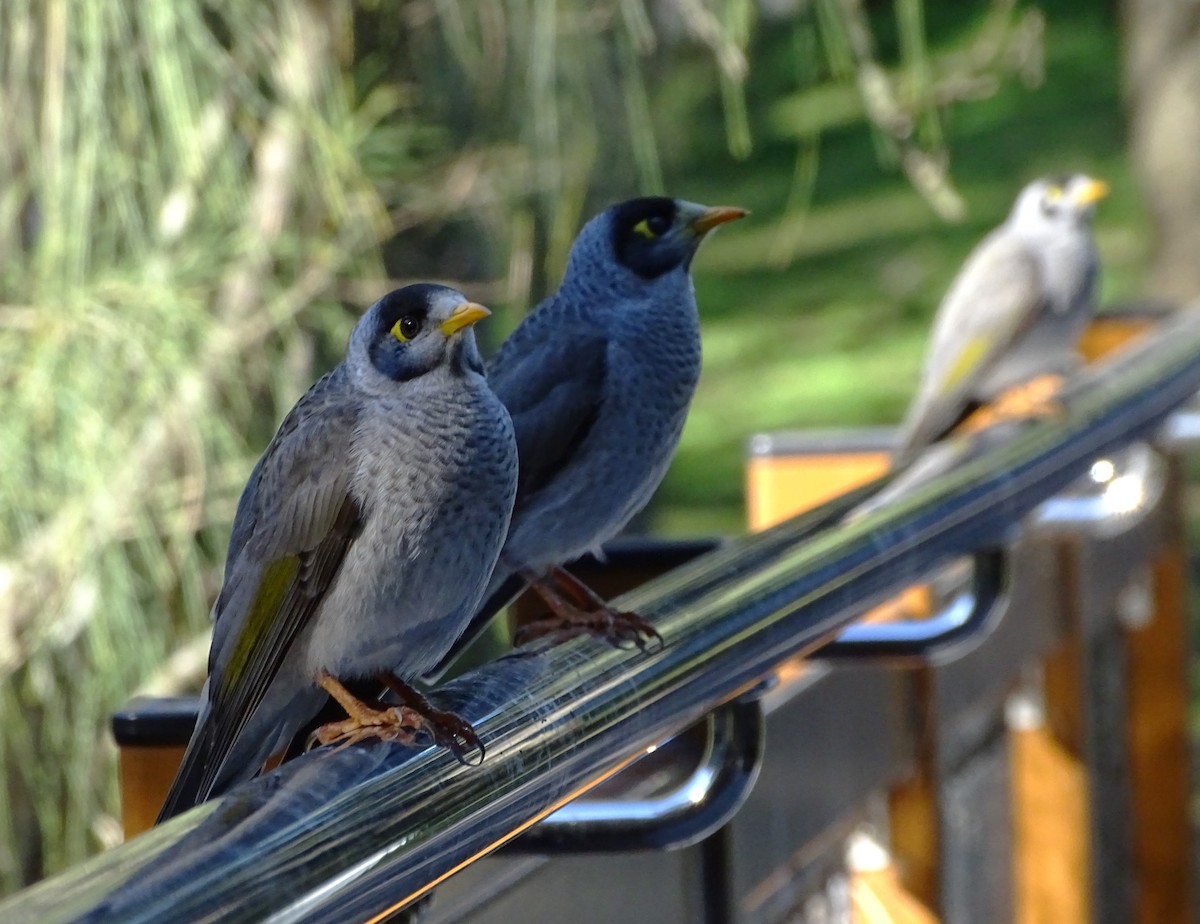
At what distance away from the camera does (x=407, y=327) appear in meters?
0.39

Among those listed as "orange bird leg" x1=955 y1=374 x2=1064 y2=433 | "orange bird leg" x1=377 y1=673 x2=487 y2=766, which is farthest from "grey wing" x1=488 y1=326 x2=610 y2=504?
"orange bird leg" x1=955 y1=374 x2=1064 y2=433

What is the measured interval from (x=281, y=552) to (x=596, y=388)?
138 millimetres

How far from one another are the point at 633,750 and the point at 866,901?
37 centimetres

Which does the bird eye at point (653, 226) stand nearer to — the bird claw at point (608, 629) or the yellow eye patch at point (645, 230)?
the yellow eye patch at point (645, 230)

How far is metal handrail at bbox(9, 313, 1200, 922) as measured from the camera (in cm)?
25

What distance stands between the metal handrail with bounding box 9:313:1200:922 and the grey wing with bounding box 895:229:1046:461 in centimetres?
89

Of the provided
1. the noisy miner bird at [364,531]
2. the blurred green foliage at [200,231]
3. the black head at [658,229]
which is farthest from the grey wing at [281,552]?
the blurred green foliage at [200,231]

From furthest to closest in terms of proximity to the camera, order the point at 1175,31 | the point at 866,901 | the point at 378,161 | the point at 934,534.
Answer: the point at 1175,31 < the point at 378,161 < the point at 866,901 < the point at 934,534

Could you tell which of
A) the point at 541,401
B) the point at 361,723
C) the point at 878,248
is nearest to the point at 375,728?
the point at 361,723

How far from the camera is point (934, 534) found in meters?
0.56

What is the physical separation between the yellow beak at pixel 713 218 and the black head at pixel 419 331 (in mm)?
96

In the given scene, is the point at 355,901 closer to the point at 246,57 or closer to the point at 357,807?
the point at 357,807

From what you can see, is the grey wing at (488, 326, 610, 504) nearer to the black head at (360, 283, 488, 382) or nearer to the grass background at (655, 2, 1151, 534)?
the black head at (360, 283, 488, 382)

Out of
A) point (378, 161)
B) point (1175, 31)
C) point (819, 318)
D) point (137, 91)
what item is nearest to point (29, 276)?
point (137, 91)
